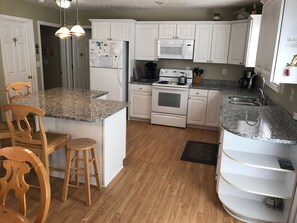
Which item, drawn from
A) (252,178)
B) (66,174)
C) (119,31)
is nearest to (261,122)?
(252,178)

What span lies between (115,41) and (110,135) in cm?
281

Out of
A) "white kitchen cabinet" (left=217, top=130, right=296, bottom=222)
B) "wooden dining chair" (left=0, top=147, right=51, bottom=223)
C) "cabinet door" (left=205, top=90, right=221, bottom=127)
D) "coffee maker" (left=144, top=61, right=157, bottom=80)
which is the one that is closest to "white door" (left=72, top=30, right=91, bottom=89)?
"coffee maker" (left=144, top=61, right=157, bottom=80)

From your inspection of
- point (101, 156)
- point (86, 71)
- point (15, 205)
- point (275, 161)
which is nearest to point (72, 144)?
point (101, 156)

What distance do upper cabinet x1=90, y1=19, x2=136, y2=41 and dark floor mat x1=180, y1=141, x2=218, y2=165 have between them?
262cm

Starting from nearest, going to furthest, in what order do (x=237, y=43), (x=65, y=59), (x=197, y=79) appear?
1. (x=237, y=43)
2. (x=197, y=79)
3. (x=65, y=59)

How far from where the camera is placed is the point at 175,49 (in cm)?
484

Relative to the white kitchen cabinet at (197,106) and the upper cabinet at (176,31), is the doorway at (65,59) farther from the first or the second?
the white kitchen cabinet at (197,106)

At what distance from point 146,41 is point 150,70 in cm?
65

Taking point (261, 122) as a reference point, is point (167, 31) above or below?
above

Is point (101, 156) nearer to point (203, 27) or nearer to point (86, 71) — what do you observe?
Result: point (203, 27)

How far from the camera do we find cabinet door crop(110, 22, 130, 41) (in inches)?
193

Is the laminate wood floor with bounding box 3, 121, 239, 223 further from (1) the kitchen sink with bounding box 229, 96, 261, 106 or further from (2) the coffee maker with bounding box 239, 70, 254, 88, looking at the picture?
(2) the coffee maker with bounding box 239, 70, 254, 88

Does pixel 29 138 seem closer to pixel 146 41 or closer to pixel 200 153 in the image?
pixel 200 153

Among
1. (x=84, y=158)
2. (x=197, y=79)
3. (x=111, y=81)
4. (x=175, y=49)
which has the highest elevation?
(x=175, y=49)
